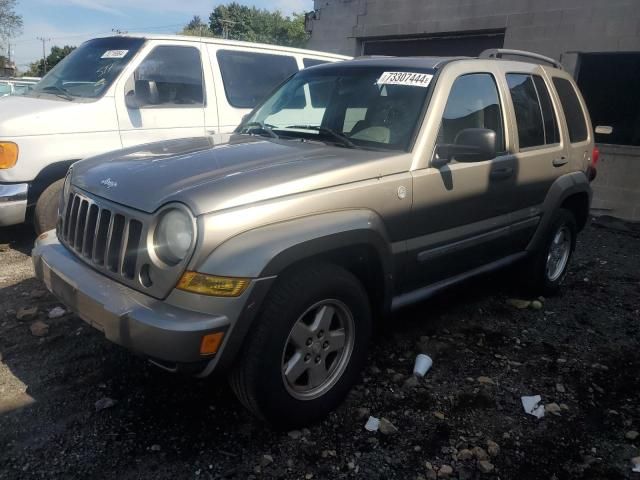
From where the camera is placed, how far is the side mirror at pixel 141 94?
16.3 feet

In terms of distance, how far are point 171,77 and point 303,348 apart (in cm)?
378

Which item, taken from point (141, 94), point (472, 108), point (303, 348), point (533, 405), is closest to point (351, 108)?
point (472, 108)

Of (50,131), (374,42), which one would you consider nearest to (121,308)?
(50,131)

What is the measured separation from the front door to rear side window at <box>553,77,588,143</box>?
11.3 ft

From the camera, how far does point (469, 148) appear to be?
293 centimetres

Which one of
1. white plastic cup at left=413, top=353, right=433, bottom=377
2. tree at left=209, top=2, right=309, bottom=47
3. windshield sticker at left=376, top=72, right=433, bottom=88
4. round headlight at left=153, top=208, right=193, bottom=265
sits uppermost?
tree at left=209, top=2, right=309, bottom=47

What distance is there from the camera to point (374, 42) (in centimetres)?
1092

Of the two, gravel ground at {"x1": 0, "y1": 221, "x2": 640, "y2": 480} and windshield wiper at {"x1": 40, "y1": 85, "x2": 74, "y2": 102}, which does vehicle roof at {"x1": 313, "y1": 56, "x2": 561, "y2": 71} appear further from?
windshield wiper at {"x1": 40, "y1": 85, "x2": 74, "y2": 102}

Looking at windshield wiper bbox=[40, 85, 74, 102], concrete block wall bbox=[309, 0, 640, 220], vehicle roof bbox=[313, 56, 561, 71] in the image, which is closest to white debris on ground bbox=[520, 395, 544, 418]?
vehicle roof bbox=[313, 56, 561, 71]

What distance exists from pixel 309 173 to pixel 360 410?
4.36 feet

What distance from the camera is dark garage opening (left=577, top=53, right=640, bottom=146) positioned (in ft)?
25.4

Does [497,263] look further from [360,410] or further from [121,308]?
[121,308]

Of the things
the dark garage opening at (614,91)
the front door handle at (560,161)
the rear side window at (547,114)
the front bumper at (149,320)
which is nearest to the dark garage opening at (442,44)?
the dark garage opening at (614,91)

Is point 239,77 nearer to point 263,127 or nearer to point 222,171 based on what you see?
point 263,127
